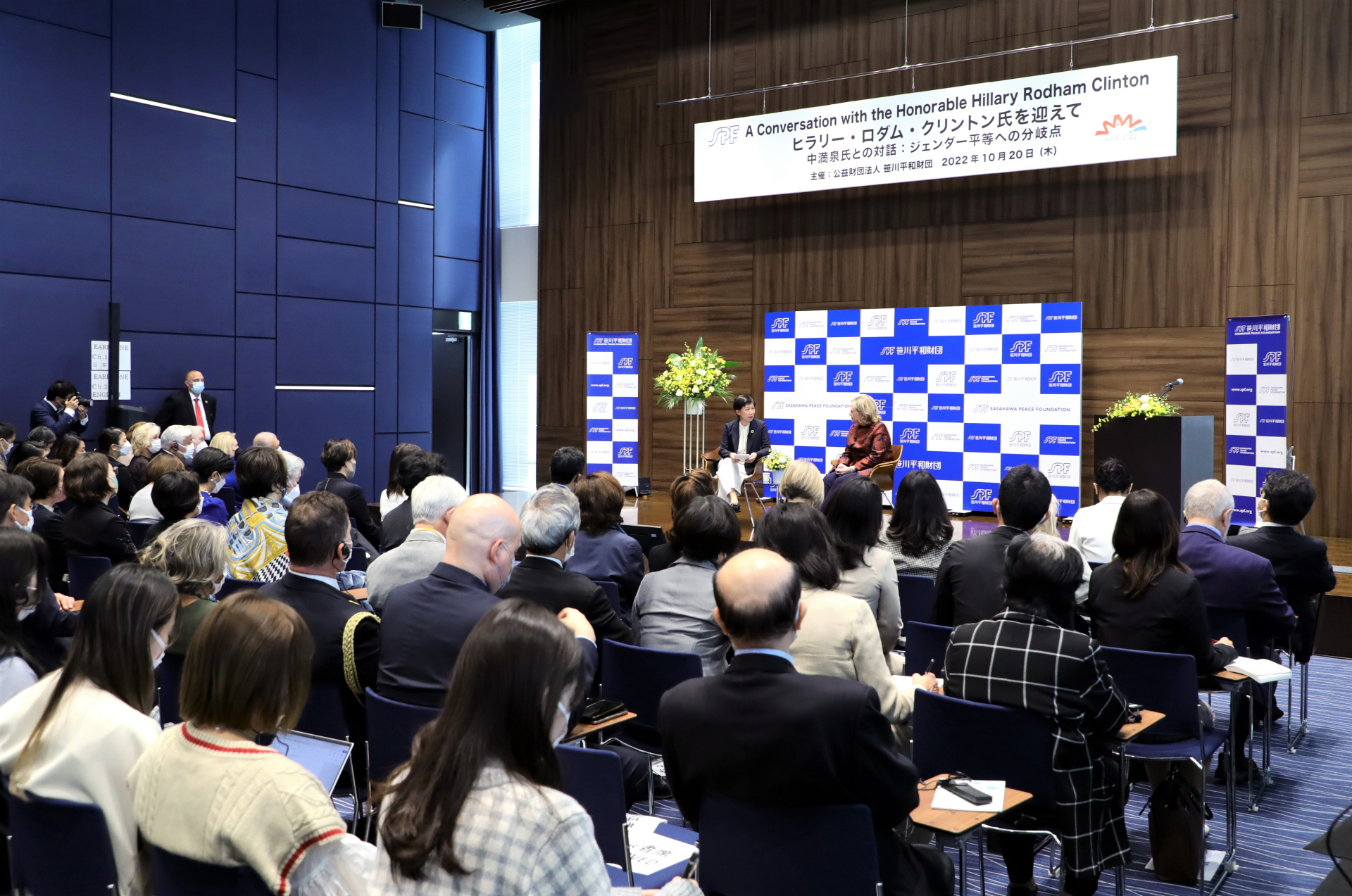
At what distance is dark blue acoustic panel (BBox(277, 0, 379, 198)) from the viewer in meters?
11.5

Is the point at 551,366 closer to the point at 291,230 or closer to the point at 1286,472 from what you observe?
the point at 291,230

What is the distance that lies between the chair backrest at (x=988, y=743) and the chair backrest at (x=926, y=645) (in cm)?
87

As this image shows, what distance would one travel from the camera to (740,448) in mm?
10180

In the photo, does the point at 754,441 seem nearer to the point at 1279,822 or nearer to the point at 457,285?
the point at 457,285

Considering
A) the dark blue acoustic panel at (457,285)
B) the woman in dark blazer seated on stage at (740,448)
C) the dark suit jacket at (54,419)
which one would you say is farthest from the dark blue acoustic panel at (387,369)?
the woman in dark blazer seated on stage at (740,448)

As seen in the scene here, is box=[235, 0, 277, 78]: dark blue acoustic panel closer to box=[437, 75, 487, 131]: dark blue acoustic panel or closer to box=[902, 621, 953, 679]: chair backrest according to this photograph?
box=[437, 75, 487, 131]: dark blue acoustic panel

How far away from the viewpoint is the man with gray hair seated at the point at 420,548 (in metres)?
3.81

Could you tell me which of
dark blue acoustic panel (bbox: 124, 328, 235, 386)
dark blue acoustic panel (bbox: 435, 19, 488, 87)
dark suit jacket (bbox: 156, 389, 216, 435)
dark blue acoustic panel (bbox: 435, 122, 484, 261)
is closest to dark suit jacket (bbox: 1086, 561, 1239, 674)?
dark suit jacket (bbox: 156, 389, 216, 435)

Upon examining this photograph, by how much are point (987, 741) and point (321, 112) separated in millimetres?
11187

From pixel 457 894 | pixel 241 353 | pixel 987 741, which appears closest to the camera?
pixel 457 894

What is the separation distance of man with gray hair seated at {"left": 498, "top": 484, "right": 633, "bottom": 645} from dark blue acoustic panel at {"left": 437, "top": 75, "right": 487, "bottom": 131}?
35.9ft

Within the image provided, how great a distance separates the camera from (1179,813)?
3348mm

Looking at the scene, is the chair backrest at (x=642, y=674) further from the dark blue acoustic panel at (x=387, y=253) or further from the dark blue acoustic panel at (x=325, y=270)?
the dark blue acoustic panel at (x=387, y=253)

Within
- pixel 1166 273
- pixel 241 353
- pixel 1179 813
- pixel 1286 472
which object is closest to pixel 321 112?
pixel 241 353
